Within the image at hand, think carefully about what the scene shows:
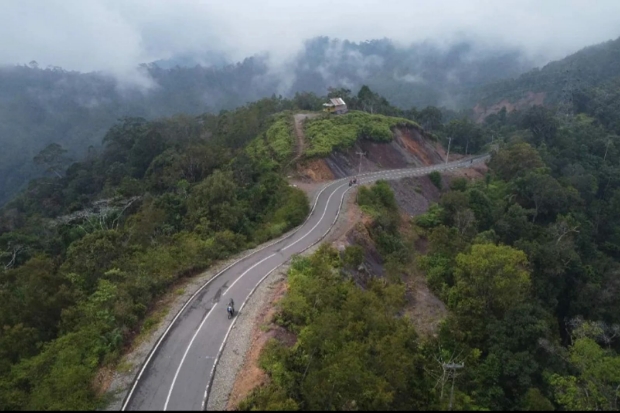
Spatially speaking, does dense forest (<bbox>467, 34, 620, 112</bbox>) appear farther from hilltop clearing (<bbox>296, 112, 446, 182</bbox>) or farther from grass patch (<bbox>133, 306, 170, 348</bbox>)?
grass patch (<bbox>133, 306, 170, 348</bbox>)

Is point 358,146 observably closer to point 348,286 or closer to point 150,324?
point 348,286

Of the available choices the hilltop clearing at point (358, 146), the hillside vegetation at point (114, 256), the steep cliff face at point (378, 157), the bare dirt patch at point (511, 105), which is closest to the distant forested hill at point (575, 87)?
the bare dirt patch at point (511, 105)

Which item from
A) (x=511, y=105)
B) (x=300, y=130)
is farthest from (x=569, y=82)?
(x=300, y=130)

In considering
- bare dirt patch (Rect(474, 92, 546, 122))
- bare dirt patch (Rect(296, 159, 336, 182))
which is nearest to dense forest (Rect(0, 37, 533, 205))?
bare dirt patch (Rect(474, 92, 546, 122))

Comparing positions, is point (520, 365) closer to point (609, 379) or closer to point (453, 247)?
point (609, 379)

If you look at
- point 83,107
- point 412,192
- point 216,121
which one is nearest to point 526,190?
point 412,192
